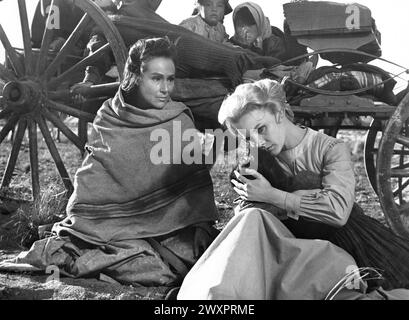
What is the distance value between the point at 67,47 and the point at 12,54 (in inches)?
21.5

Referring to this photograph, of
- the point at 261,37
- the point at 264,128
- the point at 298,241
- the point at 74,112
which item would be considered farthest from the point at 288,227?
the point at 74,112

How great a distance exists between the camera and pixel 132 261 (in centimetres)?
374

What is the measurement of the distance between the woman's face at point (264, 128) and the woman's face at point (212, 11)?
6.45 feet

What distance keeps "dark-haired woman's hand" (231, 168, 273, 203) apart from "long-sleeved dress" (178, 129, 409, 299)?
0.28ft

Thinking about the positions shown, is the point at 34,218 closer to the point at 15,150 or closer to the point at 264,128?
the point at 15,150

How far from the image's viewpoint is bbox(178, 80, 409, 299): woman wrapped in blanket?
2.93 m

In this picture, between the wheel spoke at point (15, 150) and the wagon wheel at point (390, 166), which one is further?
the wheel spoke at point (15, 150)

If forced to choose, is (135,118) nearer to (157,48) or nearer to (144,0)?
(157,48)

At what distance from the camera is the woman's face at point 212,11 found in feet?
16.8

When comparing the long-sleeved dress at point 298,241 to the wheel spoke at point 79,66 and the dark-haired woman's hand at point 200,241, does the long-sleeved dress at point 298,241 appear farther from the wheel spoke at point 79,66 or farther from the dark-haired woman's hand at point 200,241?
the wheel spoke at point 79,66

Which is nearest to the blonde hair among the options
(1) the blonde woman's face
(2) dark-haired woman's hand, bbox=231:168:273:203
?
(2) dark-haired woman's hand, bbox=231:168:273:203

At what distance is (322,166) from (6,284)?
76.8 inches

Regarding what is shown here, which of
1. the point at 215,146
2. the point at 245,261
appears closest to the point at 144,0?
the point at 215,146

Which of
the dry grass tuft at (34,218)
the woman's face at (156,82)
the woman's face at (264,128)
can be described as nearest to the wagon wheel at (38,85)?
the dry grass tuft at (34,218)
